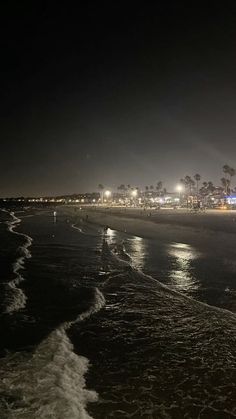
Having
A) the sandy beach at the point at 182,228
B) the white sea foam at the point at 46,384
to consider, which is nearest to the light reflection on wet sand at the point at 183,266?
the sandy beach at the point at 182,228

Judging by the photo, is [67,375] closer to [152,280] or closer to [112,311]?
[112,311]

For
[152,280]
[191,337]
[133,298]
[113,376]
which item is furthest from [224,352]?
[152,280]

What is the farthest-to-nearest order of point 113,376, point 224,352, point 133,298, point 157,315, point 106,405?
point 133,298
point 157,315
point 224,352
point 113,376
point 106,405

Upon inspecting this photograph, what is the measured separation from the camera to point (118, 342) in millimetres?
10875

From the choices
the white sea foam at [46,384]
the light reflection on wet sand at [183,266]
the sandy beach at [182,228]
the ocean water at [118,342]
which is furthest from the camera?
the sandy beach at [182,228]

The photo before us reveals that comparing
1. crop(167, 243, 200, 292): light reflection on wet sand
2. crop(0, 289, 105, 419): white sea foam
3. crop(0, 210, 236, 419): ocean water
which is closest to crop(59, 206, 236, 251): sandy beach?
crop(167, 243, 200, 292): light reflection on wet sand

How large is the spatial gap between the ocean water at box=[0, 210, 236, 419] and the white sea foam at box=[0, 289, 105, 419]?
22mm

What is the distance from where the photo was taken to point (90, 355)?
10.1 metres

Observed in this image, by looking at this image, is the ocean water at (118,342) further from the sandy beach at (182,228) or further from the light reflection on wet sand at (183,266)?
the sandy beach at (182,228)

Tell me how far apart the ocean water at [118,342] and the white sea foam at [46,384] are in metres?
0.02

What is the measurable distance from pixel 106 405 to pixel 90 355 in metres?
2.50

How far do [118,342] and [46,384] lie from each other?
2868 millimetres

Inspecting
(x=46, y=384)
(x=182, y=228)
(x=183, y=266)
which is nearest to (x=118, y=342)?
(x=46, y=384)

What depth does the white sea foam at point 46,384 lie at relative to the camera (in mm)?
7348
